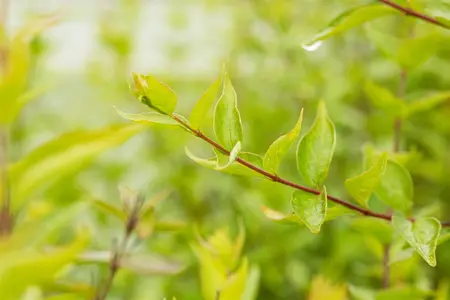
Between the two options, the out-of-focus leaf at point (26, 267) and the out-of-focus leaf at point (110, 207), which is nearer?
the out-of-focus leaf at point (26, 267)

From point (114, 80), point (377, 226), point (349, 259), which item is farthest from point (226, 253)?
point (114, 80)

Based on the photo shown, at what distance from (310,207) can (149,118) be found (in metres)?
0.11

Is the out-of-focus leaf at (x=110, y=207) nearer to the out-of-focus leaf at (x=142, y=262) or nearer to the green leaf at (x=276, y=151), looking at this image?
the out-of-focus leaf at (x=142, y=262)

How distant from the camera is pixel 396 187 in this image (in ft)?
Result: 1.62

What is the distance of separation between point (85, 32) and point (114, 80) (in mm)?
934

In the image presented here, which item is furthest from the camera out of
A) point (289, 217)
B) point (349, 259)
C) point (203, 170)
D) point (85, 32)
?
point (85, 32)

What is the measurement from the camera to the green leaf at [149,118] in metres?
0.38

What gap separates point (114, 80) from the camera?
1.35m

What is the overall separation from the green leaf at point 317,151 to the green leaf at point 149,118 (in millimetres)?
93

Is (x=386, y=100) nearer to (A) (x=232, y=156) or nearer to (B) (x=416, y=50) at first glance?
(B) (x=416, y=50)

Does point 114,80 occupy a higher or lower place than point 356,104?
higher

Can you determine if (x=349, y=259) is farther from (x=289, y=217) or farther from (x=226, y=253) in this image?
(x=289, y=217)

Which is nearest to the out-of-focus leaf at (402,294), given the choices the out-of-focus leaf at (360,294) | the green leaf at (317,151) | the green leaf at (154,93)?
the out-of-focus leaf at (360,294)

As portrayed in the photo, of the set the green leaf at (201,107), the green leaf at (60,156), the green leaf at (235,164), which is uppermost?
the green leaf at (201,107)
